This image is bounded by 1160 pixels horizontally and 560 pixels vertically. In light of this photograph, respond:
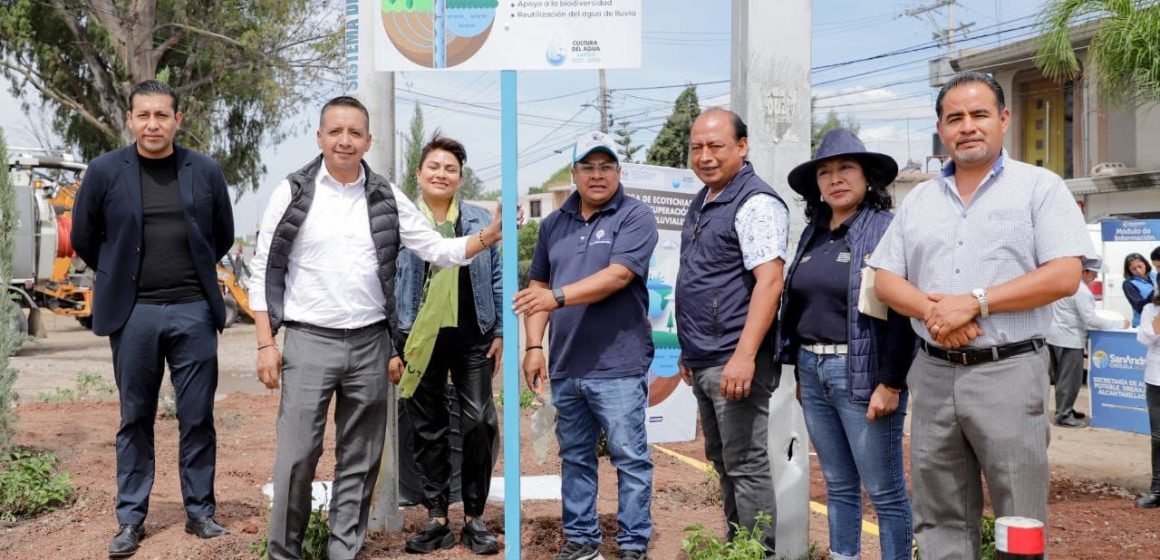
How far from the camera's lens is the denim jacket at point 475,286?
466 centimetres

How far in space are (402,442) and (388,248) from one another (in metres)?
1.82

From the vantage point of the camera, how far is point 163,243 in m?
4.64

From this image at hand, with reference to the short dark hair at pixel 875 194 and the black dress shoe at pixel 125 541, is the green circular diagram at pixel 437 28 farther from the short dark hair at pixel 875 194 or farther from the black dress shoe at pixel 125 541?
the black dress shoe at pixel 125 541

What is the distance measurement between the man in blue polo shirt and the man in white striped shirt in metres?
1.22

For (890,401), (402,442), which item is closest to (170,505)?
(402,442)

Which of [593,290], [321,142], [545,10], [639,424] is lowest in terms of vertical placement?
[639,424]

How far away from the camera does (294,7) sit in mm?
20406

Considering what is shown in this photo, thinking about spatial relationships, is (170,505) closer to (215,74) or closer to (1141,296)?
(1141,296)

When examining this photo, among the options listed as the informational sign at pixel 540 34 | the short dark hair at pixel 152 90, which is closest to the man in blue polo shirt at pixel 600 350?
the informational sign at pixel 540 34

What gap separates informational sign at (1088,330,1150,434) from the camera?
8.58 metres

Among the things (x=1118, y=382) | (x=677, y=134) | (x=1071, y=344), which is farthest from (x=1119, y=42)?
(x=677, y=134)

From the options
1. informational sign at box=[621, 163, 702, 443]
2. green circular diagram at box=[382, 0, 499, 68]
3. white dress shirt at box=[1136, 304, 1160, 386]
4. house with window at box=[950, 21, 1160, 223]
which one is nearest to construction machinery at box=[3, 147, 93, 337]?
informational sign at box=[621, 163, 702, 443]

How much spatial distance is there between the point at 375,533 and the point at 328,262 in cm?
152

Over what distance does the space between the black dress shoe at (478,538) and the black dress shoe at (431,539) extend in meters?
0.08
